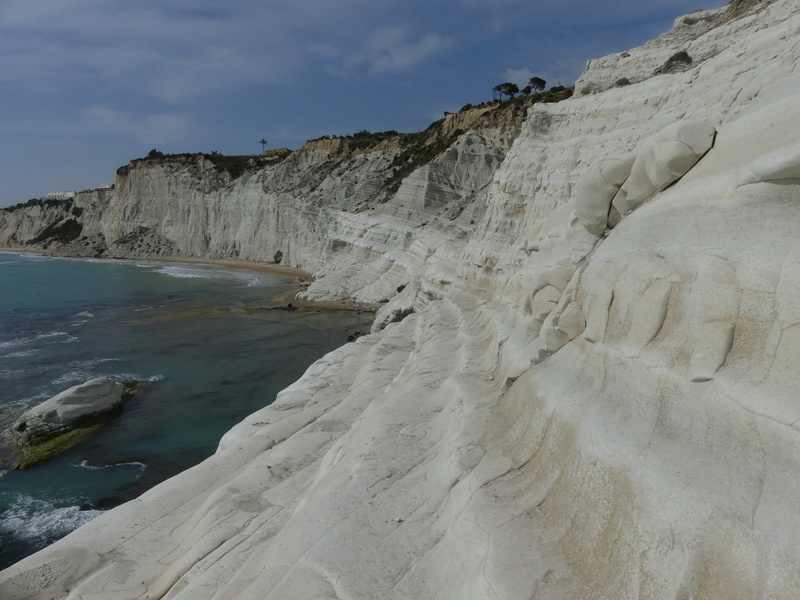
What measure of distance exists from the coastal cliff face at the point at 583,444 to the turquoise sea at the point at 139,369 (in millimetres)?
3215

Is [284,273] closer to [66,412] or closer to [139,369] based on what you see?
[139,369]

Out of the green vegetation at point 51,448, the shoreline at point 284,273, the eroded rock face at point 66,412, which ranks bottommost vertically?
the green vegetation at point 51,448

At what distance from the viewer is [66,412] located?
12.7m

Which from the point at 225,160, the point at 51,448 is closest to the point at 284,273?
the point at 225,160

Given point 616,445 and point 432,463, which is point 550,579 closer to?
point 616,445

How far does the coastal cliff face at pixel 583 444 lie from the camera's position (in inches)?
103

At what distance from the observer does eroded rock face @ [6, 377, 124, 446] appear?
1200 cm

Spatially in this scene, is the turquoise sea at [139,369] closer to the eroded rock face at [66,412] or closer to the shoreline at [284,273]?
the eroded rock face at [66,412]

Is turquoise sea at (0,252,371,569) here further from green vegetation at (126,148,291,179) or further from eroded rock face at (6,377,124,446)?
green vegetation at (126,148,291,179)

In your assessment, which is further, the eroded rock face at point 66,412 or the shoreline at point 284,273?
the shoreline at point 284,273

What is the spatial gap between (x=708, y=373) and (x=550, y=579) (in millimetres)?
1611

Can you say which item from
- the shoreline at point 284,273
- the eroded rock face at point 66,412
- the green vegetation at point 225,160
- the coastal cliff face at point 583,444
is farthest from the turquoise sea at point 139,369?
the green vegetation at point 225,160

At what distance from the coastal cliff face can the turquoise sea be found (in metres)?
3.22

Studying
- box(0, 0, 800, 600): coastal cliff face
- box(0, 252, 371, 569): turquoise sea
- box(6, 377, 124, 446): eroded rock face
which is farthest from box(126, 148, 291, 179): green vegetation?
box(0, 0, 800, 600): coastal cliff face
